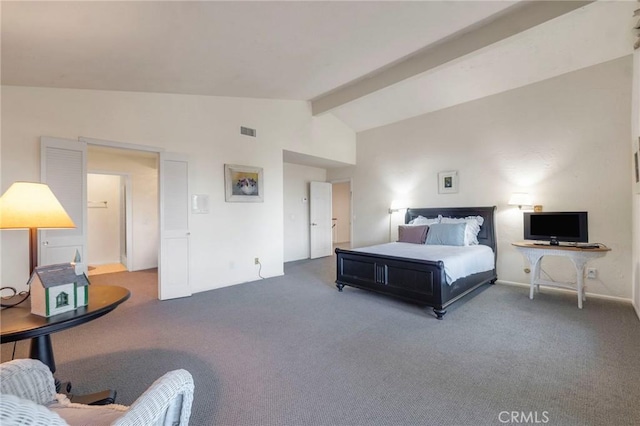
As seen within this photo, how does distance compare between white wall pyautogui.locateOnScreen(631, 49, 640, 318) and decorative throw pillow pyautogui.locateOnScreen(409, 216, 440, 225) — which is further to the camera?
decorative throw pillow pyautogui.locateOnScreen(409, 216, 440, 225)

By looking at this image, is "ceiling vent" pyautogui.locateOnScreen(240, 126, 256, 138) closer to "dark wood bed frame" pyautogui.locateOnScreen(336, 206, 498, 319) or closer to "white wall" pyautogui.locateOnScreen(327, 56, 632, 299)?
"dark wood bed frame" pyautogui.locateOnScreen(336, 206, 498, 319)

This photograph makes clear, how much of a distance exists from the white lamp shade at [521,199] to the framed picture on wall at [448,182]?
0.99 m

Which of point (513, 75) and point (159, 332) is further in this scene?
point (513, 75)

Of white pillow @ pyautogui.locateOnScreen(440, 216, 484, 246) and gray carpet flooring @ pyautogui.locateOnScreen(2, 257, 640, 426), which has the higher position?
white pillow @ pyautogui.locateOnScreen(440, 216, 484, 246)

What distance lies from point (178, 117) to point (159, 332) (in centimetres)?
298

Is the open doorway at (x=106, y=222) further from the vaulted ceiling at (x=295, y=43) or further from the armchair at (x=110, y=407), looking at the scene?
the armchair at (x=110, y=407)

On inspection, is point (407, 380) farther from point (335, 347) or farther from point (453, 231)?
point (453, 231)

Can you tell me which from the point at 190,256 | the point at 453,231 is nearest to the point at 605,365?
the point at 453,231

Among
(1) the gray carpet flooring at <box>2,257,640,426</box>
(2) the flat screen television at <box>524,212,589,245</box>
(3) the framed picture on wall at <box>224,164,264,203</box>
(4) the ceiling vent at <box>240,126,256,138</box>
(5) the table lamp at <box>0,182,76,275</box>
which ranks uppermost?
(4) the ceiling vent at <box>240,126,256,138</box>

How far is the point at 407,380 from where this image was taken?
2.05m

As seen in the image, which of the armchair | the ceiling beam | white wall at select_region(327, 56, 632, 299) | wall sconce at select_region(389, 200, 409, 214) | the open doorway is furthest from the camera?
the open doorway

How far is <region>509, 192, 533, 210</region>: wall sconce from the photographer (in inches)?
169

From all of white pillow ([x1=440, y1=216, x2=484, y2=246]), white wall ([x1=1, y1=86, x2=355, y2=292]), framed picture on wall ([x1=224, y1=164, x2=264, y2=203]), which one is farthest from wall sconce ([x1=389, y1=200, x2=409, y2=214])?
framed picture on wall ([x1=224, y1=164, x2=264, y2=203])

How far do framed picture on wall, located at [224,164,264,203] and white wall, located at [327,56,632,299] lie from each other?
2.94 metres
